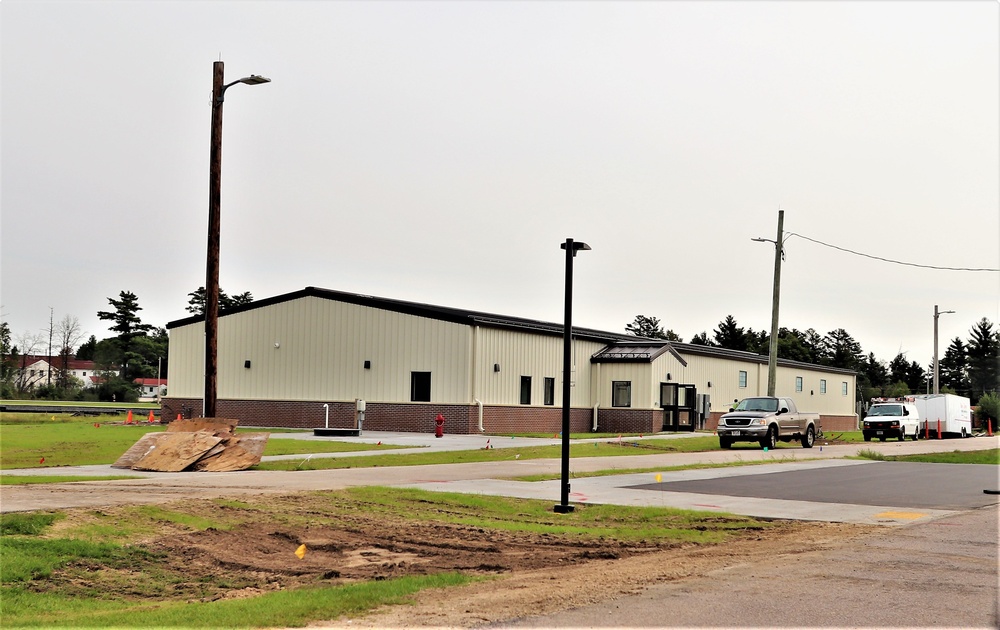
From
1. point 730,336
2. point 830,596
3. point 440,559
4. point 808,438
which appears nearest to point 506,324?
point 808,438

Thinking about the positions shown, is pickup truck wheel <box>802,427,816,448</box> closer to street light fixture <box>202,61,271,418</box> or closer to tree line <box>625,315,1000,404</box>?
street light fixture <box>202,61,271,418</box>

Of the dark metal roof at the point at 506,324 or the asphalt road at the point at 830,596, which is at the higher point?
the dark metal roof at the point at 506,324

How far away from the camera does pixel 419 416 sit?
145 ft

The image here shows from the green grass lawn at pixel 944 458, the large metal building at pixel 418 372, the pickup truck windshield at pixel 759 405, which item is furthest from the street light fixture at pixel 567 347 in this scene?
the large metal building at pixel 418 372

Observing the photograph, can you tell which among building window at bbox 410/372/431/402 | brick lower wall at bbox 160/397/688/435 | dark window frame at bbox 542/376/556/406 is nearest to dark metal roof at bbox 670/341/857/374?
brick lower wall at bbox 160/397/688/435

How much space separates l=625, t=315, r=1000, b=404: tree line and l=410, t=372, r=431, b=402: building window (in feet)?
260

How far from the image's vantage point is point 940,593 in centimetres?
905

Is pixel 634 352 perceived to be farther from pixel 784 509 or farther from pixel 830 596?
pixel 830 596

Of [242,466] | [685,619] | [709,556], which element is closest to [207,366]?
[242,466]

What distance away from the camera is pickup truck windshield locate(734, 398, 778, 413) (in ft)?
127

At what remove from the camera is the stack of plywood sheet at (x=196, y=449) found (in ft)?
71.8

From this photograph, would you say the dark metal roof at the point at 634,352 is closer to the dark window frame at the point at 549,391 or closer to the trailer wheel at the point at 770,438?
the dark window frame at the point at 549,391

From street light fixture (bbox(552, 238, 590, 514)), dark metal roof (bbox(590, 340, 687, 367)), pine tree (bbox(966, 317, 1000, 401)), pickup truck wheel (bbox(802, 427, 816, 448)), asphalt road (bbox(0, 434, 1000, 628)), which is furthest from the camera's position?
pine tree (bbox(966, 317, 1000, 401))

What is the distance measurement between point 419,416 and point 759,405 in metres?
14.5
